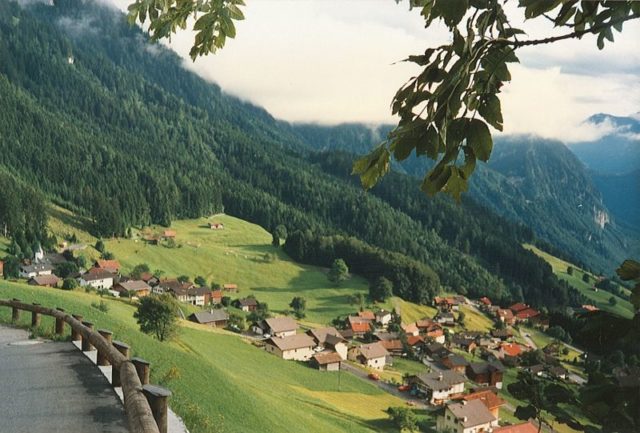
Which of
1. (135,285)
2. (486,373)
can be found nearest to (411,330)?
(486,373)

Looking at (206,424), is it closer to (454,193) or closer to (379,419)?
(454,193)

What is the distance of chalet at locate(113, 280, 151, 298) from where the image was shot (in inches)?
3920

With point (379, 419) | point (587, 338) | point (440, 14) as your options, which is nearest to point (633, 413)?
point (587, 338)

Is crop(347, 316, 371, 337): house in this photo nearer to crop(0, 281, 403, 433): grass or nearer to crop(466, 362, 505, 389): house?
crop(466, 362, 505, 389): house

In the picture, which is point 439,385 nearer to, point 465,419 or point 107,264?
point 465,419

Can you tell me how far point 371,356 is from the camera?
82.8 m

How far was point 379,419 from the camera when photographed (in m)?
48.3

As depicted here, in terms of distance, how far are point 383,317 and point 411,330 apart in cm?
711

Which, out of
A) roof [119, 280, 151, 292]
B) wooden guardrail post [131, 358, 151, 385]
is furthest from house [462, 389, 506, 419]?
roof [119, 280, 151, 292]

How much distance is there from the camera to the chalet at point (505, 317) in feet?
440

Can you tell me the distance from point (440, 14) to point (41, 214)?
145 m

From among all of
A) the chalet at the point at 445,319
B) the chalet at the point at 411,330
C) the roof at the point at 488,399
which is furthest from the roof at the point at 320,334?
the chalet at the point at 445,319

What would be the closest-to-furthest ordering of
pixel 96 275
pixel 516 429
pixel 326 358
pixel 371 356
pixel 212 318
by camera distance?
pixel 516 429 → pixel 326 358 → pixel 371 356 → pixel 212 318 → pixel 96 275

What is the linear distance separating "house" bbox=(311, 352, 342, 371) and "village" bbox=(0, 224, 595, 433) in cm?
16
